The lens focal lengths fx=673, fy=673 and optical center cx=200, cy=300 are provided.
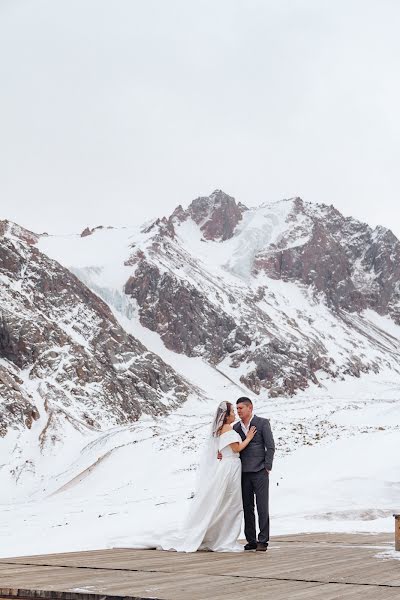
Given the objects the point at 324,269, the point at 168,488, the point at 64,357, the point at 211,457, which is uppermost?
the point at 324,269

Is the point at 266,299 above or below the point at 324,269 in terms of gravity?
below

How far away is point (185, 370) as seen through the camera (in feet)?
348

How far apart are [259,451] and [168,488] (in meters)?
15.1

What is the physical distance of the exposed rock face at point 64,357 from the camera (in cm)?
5962

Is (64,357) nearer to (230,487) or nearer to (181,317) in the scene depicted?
(181,317)

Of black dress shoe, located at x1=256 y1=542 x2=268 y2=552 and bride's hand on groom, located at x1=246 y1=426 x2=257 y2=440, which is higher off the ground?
bride's hand on groom, located at x1=246 y1=426 x2=257 y2=440

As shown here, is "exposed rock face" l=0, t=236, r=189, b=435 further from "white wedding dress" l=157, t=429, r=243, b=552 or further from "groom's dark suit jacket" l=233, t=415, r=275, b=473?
"groom's dark suit jacket" l=233, t=415, r=275, b=473

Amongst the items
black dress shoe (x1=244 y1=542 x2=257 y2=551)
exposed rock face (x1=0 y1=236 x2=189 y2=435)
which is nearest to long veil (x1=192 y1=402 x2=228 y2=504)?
black dress shoe (x1=244 y1=542 x2=257 y2=551)

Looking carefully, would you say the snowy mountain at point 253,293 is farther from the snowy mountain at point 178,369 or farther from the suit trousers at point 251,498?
the suit trousers at point 251,498

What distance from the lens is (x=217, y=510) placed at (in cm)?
912

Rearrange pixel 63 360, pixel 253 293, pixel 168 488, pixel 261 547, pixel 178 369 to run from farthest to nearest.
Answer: pixel 253 293, pixel 178 369, pixel 63 360, pixel 168 488, pixel 261 547

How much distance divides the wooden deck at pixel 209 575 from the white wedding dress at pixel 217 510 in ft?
1.41

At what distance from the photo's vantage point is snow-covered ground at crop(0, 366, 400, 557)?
14148mm

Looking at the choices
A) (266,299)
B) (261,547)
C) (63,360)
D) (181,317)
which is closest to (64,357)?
(63,360)
